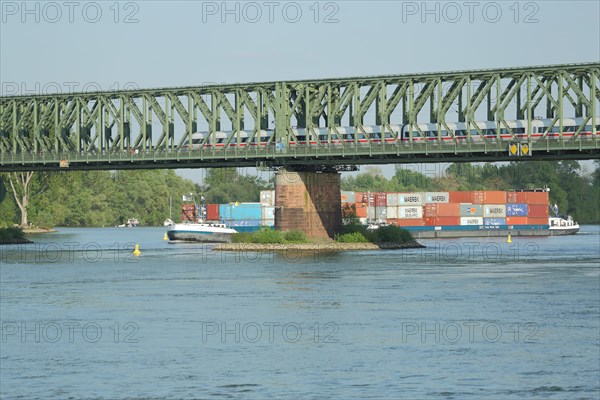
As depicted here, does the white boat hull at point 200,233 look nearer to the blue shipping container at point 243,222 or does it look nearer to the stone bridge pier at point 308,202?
the blue shipping container at point 243,222

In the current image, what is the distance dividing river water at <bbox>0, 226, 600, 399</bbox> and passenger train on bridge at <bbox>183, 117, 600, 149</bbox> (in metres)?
31.7

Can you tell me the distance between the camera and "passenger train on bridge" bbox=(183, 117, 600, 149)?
119 meters

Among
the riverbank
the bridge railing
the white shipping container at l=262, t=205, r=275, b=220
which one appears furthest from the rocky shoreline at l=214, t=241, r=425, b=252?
the white shipping container at l=262, t=205, r=275, b=220

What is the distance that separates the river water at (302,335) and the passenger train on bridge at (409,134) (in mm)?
31698

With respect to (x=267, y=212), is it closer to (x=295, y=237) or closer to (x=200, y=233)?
(x=200, y=233)

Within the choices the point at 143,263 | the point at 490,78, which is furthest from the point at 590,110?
the point at 143,263

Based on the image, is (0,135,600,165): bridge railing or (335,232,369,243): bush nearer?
(0,135,600,165): bridge railing

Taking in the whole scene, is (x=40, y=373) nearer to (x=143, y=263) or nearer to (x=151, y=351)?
(x=151, y=351)

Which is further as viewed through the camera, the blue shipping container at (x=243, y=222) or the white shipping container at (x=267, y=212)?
the blue shipping container at (x=243, y=222)

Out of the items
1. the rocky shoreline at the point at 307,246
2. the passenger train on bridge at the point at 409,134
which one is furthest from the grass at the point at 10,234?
the rocky shoreline at the point at 307,246

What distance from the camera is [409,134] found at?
407 ft

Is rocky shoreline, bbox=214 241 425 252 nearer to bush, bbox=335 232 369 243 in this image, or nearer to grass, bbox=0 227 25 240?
bush, bbox=335 232 369 243

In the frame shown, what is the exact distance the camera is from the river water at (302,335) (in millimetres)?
39913

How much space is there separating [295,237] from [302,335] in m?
70.9
